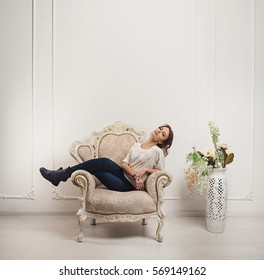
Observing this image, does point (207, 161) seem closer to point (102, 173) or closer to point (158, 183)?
point (158, 183)

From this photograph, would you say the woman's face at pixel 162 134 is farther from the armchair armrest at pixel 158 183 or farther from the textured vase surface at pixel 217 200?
the textured vase surface at pixel 217 200

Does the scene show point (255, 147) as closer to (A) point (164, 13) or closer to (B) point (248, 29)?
(B) point (248, 29)

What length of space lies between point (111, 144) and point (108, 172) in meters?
0.41

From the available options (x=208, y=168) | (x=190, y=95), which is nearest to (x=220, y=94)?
(x=190, y=95)

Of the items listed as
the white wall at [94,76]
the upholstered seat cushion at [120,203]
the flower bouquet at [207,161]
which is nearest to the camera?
the upholstered seat cushion at [120,203]

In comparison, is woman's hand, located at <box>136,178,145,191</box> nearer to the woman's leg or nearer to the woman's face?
the woman's leg

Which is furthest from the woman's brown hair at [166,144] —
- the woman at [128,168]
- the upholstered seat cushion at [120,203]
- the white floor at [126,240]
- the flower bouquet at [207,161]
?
the white floor at [126,240]

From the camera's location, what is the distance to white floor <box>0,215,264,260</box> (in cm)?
255

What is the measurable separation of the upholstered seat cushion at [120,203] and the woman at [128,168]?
0.21 m

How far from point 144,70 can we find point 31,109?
149 cm

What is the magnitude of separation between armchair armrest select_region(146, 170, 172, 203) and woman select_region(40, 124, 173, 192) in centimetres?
13

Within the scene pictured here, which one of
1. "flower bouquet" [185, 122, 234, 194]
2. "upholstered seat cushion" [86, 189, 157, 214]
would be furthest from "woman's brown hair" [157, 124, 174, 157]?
"upholstered seat cushion" [86, 189, 157, 214]

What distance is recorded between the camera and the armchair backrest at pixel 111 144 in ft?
11.1

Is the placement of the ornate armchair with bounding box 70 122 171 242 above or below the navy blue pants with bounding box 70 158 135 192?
below
